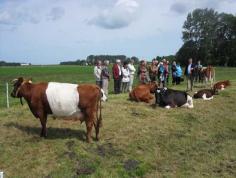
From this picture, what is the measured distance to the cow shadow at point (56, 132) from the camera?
1315 cm

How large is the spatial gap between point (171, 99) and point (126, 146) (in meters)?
5.35

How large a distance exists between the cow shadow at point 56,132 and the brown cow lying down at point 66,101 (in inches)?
15.2

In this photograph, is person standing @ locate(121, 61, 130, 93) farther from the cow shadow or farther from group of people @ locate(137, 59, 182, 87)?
the cow shadow

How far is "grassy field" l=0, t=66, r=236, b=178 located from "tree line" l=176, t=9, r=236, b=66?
82.4 meters

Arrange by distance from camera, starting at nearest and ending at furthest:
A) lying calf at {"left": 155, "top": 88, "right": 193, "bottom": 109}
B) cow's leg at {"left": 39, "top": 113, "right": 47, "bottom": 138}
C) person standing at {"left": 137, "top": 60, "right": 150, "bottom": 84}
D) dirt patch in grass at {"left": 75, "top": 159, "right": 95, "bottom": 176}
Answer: dirt patch in grass at {"left": 75, "top": 159, "right": 95, "bottom": 176} < cow's leg at {"left": 39, "top": 113, "right": 47, "bottom": 138} < lying calf at {"left": 155, "top": 88, "right": 193, "bottom": 109} < person standing at {"left": 137, "top": 60, "right": 150, "bottom": 84}

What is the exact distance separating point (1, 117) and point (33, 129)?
2.22 meters

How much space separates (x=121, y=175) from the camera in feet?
36.0

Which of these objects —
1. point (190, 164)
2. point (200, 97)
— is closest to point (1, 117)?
point (190, 164)

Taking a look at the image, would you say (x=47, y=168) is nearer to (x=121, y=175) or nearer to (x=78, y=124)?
(x=121, y=175)

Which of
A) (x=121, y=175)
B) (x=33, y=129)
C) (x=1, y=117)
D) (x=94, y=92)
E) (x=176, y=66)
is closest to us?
(x=121, y=175)

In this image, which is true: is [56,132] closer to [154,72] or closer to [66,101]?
[66,101]

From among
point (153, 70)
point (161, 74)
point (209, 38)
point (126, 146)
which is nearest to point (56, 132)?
point (126, 146)

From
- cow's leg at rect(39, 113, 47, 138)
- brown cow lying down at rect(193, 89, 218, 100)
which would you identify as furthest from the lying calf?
cow's leg at rect(39, 113, 47, 138)

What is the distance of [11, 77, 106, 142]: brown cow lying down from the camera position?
12.5m
